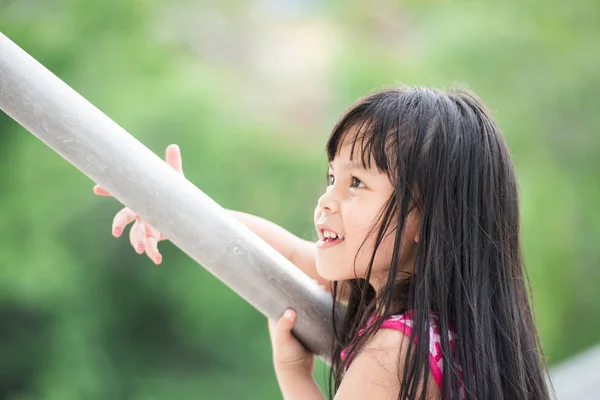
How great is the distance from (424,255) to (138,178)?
284mm

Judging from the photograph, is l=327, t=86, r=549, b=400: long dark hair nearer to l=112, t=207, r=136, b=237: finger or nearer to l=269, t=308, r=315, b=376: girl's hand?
l=269, t=308, r=315, b=376: girl's hand

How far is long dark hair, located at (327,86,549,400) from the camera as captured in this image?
2.28ft

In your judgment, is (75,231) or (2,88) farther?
(75,231)

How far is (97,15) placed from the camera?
371cm

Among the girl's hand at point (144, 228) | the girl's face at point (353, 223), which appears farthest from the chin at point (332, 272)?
the girl's hand at point (144, 228)

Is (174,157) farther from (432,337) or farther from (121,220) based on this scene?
(432,337)

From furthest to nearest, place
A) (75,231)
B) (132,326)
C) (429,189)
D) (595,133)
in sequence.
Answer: (595,133) < (132,326) < (75,231) < (429,189)

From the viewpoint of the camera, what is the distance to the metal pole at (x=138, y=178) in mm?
553

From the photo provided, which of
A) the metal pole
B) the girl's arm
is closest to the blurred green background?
the girl's arm

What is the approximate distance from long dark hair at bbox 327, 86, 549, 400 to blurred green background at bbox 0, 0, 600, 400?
234cm

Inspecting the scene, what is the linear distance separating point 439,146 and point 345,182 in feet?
0.32

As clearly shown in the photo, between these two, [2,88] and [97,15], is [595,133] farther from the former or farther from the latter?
[2,88]

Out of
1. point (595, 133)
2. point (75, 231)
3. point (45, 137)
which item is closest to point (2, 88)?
point (45, 137)

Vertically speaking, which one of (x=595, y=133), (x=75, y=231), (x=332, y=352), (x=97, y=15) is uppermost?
(x=97, y=15)
